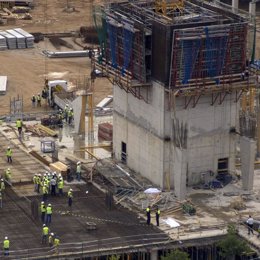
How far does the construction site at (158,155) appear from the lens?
234 feet

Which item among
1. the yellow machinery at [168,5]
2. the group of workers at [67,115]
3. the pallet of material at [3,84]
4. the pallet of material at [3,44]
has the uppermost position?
the yellow machinery at [168,5]

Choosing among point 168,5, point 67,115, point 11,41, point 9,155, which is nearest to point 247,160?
point 168,5

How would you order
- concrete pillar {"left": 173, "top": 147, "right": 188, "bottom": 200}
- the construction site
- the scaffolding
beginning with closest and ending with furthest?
1. the construction site
2. concrete pillar {"left": 173, "top": 147, "right": 188, "bottom": 200}
3. the scaffolding

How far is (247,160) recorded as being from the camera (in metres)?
76.8

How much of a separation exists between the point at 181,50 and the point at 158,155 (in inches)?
222

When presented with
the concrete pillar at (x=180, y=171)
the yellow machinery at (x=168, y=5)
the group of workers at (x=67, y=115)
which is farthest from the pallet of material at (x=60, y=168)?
the yellow machinery at (x=168, y=5)

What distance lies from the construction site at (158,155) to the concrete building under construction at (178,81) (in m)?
0.05

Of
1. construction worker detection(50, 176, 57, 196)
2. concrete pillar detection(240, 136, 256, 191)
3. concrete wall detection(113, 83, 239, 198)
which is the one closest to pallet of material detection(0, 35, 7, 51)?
concrete wall detection(113, 83, 239, 198)

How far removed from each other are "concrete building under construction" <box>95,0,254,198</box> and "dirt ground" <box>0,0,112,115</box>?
19201 mm

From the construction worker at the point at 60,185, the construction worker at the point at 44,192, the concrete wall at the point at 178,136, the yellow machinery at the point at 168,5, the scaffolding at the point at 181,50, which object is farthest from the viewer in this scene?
the yellow machinery at the point at 168,5

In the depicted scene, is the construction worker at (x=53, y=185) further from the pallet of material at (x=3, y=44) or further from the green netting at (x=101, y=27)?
the pallet of material at (x=3, y=44)

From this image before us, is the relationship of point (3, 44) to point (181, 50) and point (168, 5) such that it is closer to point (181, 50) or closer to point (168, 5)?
point (168, 5)

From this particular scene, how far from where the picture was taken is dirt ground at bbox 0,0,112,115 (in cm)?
10225

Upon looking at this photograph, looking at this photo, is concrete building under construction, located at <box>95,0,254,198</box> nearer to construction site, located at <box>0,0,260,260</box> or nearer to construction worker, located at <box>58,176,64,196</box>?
construction site, located at <box>0,0,260,260</box>
